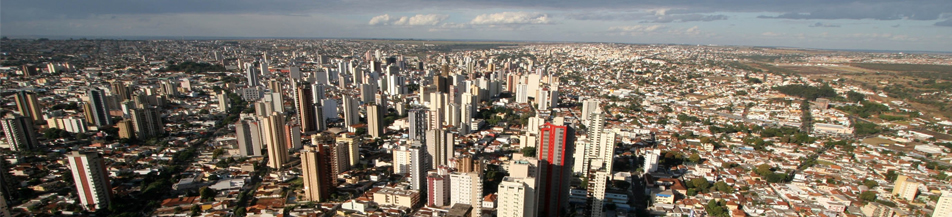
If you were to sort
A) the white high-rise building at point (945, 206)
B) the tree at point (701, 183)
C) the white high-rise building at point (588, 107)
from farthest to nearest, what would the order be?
the white high-rise building at point (588, 107) → the tree at point (701, 183) → the white high-rise building at point (945, 206)

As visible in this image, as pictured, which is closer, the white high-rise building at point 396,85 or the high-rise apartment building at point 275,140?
the high-rise apartment building at point 275,140

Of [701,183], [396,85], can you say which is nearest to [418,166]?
[701,183]

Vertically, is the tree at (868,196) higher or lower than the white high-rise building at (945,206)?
lower

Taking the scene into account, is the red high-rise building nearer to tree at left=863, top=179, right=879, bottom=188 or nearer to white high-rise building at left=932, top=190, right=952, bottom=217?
white high-rise building at left=932, top=190, right=952, bottom=217

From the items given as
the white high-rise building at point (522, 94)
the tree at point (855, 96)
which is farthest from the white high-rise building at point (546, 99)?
the tree at point (855, 96)

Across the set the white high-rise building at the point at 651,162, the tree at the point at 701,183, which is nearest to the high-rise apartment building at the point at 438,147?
the white high-rise building at the point at 651,162

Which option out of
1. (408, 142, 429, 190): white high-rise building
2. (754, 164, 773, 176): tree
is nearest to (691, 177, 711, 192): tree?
(754, 164, 773, 176): tree

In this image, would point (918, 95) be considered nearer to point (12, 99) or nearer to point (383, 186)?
point (383, 186)

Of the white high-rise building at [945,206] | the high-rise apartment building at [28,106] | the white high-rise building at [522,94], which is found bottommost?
the white high-rise building at [522,94]

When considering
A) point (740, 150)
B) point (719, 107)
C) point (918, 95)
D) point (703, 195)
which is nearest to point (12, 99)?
point (703, 195)

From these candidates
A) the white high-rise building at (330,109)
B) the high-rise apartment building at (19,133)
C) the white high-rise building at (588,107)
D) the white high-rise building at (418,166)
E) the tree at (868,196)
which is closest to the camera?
the white high-rise building at (418,166)

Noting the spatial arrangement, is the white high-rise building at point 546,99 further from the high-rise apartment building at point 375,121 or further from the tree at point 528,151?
the high-rise apartment building at point 375,121
